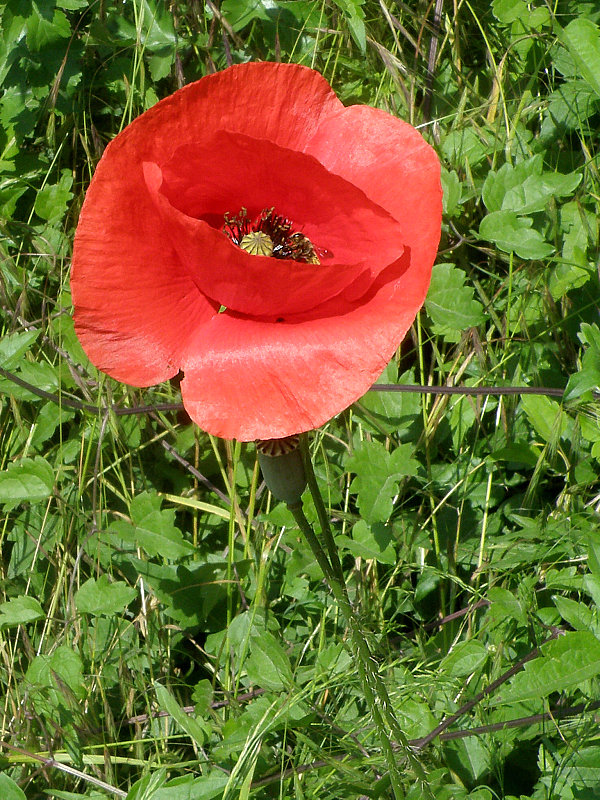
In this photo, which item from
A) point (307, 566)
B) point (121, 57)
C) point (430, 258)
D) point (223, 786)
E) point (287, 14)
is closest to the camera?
point (430, 258)

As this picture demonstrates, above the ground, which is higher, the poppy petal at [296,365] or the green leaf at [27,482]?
the poppy petal at [296,365]

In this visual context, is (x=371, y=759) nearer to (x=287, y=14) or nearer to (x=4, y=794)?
(x=4, y=794)

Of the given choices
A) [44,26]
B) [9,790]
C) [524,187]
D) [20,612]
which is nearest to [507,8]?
[524,187]

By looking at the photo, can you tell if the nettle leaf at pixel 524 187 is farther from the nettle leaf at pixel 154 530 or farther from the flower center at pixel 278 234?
the nettle leaf at pixel 154 530

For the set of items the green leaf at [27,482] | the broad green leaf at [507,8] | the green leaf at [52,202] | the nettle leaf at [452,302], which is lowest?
the green leaf at [27,482]

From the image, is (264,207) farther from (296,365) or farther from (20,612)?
(20,612)

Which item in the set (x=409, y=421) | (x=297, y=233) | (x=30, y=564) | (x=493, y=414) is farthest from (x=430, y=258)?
(x=30, y=564)

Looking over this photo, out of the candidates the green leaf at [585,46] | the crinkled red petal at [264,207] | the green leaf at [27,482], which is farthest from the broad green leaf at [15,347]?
the green leaf at [585,46]
